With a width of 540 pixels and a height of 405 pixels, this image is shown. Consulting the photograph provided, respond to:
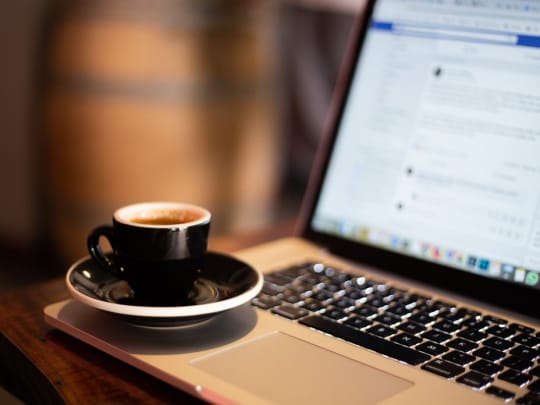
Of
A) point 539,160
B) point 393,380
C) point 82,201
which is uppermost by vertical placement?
point 539,160

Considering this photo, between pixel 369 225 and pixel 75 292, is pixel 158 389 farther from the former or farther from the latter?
→ pixel 369 225

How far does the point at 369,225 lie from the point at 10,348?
0.32 metres

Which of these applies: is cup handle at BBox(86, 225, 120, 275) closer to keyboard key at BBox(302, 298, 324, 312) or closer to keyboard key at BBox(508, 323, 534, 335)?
keyboard key at BBox(302, 298, 324, 312)

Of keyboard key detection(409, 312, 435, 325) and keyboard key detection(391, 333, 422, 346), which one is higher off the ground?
keyboard key detection(409, 312, 435, 325)

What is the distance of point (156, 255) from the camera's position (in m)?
0.49

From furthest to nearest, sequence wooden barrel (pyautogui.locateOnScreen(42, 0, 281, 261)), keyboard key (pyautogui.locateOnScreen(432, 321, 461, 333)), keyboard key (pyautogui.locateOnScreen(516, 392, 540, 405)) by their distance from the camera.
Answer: wooden barrel (pyautogui.locateOnScreen(42, 0, 281, 261)) → keyboard key (pyautogui.locateOnScreen(432, 321, 461, 333)) → keyboard key (pyautogui.locateOnScreen(516, 392, 540, 405))

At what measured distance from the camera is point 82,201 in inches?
51.3

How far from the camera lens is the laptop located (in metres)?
0.44

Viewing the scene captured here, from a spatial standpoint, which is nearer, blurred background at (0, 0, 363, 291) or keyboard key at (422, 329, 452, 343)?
keyboard key at (422, 329, 452, 343)

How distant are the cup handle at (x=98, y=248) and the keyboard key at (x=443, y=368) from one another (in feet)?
0.74

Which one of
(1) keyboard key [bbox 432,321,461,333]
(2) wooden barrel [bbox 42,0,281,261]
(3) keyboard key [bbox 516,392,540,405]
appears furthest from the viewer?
(2) wooden barrel [bbox 42,0,281,261]

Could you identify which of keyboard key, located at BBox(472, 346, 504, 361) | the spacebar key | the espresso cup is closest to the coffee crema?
the espresso cup

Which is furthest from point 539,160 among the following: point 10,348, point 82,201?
point 82,201

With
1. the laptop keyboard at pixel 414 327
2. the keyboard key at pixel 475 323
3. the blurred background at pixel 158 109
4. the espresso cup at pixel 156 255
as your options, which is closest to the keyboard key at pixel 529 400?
the laptop keyboard at pixel 414 327
